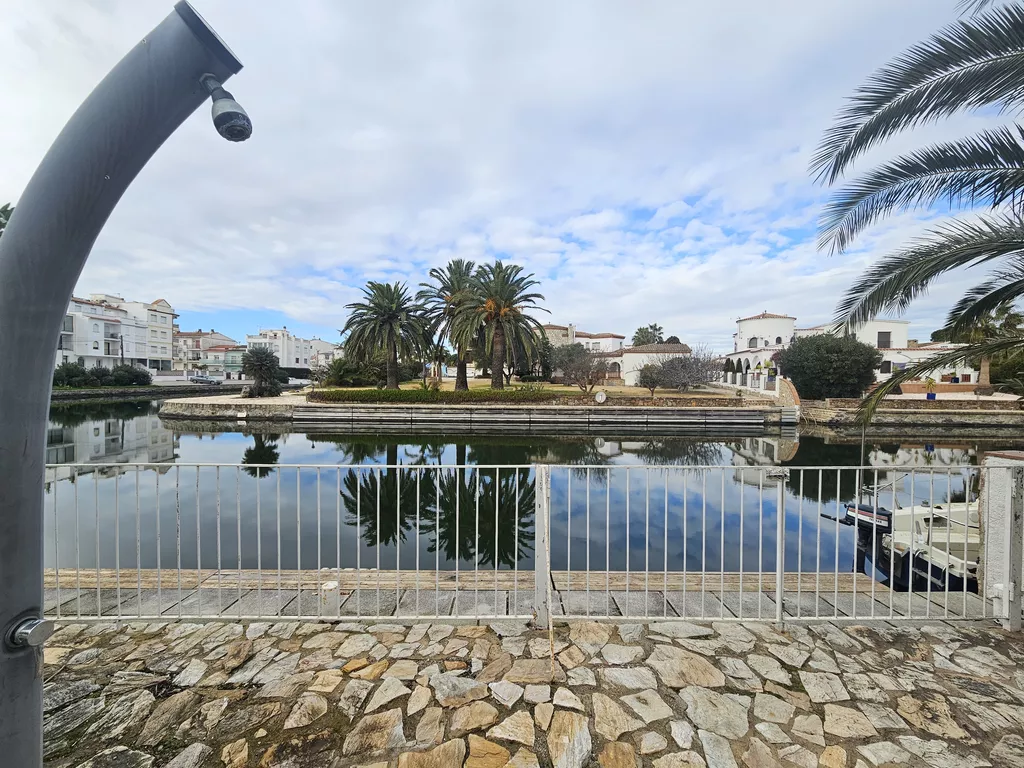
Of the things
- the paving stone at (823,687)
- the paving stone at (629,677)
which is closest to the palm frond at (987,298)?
the paving stone at (823,687)

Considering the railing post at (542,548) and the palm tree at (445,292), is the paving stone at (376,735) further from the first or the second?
the palm tree at (445,292)

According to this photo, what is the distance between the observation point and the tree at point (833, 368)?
25578mm

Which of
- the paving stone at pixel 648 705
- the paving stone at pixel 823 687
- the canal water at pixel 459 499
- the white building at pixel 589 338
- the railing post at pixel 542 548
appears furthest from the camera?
the white building at pixel 589 338

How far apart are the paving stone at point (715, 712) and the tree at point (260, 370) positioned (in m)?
30.6

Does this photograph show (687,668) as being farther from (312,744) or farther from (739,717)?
(312,744)

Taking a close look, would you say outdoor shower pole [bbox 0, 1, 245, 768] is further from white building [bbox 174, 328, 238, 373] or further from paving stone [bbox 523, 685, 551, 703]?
white building [bbox 174, 328, 238, 373]

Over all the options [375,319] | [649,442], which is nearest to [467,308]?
[375,319]

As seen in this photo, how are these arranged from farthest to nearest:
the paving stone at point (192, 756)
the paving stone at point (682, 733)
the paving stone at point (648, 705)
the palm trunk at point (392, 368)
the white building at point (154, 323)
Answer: the white building at point (154, 323)
the palm trunk at point (392, 368)
the paving stone at point (648, 705)
the paving stone at point (682, 733)
the paving stone at point (192, 756)

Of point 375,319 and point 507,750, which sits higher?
point 375,319

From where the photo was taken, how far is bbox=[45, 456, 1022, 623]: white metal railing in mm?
2854

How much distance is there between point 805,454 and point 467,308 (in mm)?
14384

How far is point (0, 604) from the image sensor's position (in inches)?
41.3

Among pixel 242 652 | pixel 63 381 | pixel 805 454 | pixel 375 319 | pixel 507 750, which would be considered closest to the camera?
pixel 507 750

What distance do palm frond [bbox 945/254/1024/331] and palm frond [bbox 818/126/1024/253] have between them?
0.60 metres
